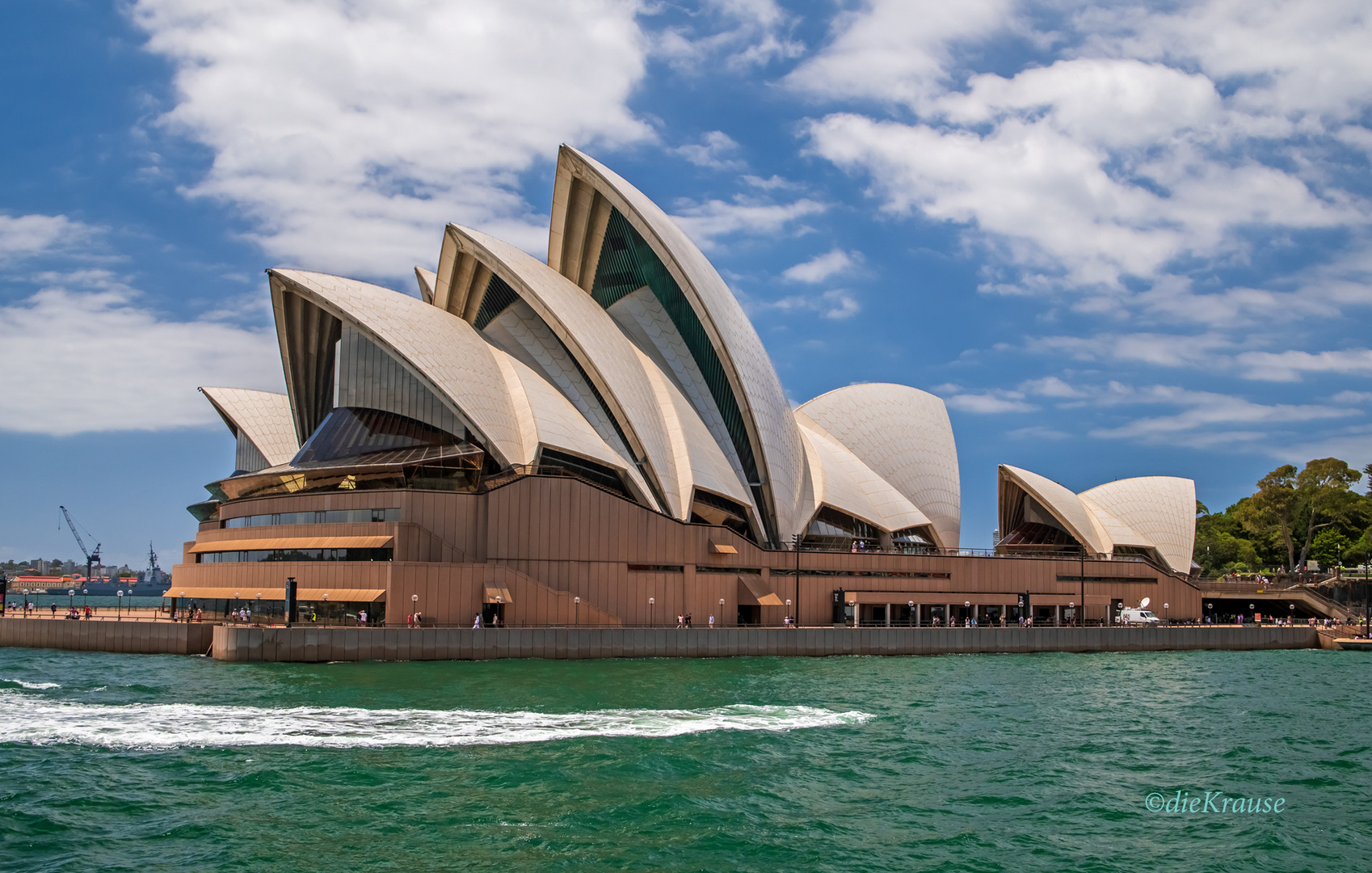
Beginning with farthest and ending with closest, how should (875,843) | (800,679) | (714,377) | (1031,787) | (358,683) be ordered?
(714,377) → (800,679) → (358,683) → (1031,787) → (875,843)

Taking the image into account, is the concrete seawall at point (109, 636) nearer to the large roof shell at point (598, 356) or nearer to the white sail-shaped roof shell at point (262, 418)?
the white sail-shaped roof shell at point (262, 418)

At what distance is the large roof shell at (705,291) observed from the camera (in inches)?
1896

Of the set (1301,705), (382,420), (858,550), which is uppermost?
(382,420)

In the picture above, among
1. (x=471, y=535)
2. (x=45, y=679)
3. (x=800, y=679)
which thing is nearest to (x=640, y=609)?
(x=471, y=535)

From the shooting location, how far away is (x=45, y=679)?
96.7 feet

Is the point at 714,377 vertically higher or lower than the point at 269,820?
higher

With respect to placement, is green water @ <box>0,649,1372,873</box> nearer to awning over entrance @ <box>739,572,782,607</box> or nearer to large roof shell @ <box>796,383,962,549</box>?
awning over entrance @ <box>739,572,782,607</box>

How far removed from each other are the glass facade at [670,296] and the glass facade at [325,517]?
16.5 m

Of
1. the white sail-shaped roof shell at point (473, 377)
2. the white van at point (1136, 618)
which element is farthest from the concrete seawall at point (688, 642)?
the white sail-shaped roof shell at point (473, 377)

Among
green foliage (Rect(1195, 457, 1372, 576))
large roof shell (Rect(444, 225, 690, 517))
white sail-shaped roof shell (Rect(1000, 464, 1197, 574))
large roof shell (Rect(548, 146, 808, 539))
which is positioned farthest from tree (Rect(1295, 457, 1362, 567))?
large roof shell (Rect(444, 225, 690, 517))

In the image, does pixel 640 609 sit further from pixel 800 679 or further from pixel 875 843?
pixel 875 843

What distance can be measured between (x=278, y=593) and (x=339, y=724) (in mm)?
20614

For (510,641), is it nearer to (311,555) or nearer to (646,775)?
(311,555)

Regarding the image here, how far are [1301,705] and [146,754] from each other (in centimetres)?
2927
